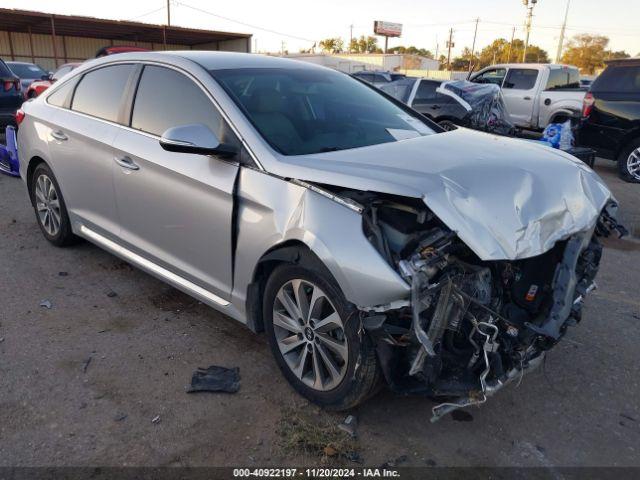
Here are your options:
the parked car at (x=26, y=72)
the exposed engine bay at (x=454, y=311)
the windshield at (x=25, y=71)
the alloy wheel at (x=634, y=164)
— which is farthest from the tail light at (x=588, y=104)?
the windshield at (x=25, y=71)

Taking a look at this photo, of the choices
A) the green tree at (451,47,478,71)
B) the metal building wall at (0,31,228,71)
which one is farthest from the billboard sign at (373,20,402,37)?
the metal building wall at (0,31,228,71)

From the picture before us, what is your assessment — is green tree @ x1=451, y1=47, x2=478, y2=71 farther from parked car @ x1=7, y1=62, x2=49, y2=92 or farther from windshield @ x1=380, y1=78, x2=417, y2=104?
windshield @ x1=380, y1=78, x2=417, y2=104

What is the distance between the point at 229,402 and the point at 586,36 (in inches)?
3131

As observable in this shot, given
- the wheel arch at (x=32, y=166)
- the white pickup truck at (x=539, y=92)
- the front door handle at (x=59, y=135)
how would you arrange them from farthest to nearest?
the white pickup truck at (x=539, y=92) < the wheel arch at (x=32, y=166) < the front door handle at (x=59, y=135)

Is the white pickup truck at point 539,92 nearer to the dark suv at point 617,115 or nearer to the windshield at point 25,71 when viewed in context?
the dark suv at point 617,115

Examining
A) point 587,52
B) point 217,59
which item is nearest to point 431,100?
point 217,59

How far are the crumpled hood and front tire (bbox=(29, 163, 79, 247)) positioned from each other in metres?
2.81

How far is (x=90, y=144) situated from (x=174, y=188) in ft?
3.96

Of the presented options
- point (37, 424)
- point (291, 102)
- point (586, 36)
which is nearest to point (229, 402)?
point (37, 424)

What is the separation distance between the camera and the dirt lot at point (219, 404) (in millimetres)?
2570

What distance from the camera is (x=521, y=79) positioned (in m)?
12.9

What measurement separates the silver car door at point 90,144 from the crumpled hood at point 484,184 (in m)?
1.78

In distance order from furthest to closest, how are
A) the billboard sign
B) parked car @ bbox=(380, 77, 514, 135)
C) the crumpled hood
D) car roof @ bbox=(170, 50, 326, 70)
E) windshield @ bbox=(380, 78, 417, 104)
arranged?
the billboard sign → windshield @ bbox=(380, 78, 417, 104) → parked car @ bbox=(380, 77, 514, 135) → car roof @ bbox=(170, 50, 326, 70) → the crumpled hood

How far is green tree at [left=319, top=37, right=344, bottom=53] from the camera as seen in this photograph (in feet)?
307
